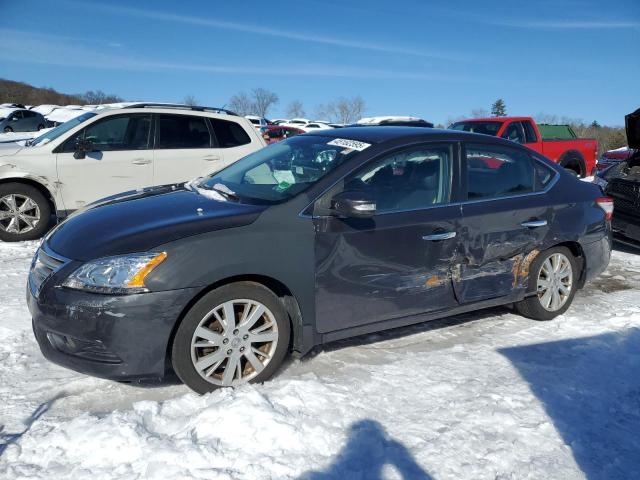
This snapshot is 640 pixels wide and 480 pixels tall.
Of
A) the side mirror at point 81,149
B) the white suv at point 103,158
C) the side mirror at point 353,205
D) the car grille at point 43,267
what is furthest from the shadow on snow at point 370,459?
the side mirror at point 81,149

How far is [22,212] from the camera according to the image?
22.4ft

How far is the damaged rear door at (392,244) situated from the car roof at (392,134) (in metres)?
0.10

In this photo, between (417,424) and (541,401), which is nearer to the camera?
(417,424)

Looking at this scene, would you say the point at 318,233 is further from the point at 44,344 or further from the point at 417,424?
the point at 44,344

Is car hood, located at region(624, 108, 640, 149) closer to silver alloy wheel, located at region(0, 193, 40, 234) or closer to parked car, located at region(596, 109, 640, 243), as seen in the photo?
parked car, located at region(596, 109, 640, 243)

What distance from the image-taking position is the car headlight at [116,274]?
2875 millimetres

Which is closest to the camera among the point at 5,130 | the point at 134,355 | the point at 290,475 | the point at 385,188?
the point at 290,475

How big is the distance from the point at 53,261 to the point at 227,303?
3.40ft

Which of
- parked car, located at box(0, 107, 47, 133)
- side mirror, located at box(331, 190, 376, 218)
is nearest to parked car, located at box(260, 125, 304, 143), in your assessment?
parked car, located at box(0, 107, 47, 133)

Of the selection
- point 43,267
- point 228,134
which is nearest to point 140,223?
point 43,267

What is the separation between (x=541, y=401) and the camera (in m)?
3.27

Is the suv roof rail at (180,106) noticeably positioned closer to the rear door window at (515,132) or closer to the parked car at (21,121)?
the rear door window at (515,132)

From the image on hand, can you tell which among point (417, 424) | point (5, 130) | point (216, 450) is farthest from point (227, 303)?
point (5, 130)

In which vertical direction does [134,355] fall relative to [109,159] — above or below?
below
